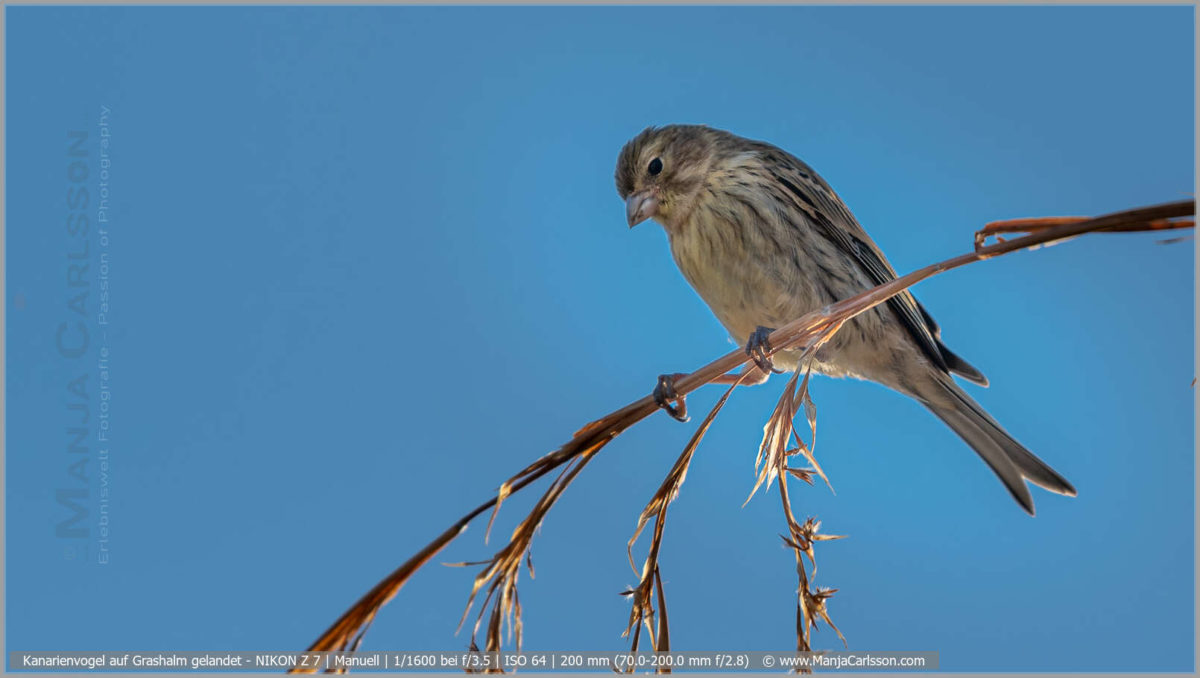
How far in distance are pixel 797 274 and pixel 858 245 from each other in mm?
397

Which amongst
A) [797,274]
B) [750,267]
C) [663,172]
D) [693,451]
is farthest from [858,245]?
[693,451]

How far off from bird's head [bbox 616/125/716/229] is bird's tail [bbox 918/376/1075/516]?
1.13m

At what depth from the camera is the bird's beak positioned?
364 centimetres

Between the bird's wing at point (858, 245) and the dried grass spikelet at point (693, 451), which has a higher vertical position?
the bird's wing at point (858, 245)

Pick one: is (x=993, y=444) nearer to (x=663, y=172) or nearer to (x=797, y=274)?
(x=797, y=274)

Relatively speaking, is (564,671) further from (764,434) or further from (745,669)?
(764,434)

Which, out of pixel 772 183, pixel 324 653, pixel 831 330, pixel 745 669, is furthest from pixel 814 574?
pixel 772 183

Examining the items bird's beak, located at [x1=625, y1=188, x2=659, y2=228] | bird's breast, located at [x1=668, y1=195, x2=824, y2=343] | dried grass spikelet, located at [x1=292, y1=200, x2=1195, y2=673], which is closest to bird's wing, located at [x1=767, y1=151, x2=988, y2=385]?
bird's breast, located at [x1=668, y1=195, x2=824, y2=343]

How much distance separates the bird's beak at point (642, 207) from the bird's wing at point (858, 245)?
459 millimetres

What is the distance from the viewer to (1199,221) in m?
1.02

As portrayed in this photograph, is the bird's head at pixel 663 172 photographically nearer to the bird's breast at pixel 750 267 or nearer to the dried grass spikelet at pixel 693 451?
the bird's breast at pixel 750 267

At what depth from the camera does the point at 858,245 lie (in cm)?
356

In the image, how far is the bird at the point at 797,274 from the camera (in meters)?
3.29

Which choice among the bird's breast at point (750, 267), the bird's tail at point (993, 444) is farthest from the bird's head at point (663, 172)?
the bird's tail at point (993, 444)
